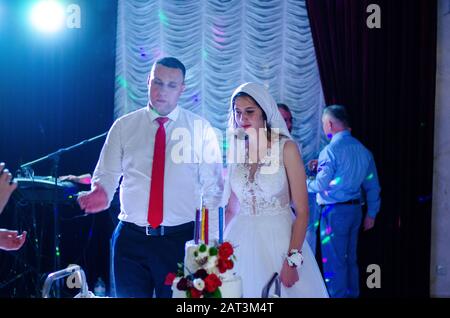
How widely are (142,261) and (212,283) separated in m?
0.97

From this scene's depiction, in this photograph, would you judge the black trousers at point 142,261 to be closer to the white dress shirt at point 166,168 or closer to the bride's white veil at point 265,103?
the white dress shirt at point 166,168

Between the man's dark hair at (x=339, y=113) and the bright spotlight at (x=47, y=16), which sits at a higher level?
the bright spotlight at (x=47, y=16)

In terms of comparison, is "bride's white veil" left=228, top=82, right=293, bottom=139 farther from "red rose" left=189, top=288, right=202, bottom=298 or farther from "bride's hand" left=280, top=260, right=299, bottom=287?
"red rose" left=189, top=288, right=202, bottom=298

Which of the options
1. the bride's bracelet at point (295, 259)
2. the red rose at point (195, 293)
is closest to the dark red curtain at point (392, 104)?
the bride's bracelet at point (295, 259)

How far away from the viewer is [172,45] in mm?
3840

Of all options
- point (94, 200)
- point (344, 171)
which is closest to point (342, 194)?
point (344, 171)

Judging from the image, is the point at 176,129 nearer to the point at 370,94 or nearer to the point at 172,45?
the point at 172,45

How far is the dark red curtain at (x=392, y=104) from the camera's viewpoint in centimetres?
366

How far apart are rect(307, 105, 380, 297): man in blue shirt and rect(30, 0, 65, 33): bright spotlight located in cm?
182

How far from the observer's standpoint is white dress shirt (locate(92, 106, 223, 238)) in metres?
2.49

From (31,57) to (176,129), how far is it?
1619 millimetres

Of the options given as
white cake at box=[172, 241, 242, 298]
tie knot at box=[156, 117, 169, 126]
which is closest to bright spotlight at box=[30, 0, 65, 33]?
tie knot at box=[156, 117, 169, 126]

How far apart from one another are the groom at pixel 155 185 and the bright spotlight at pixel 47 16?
4.62 ft
